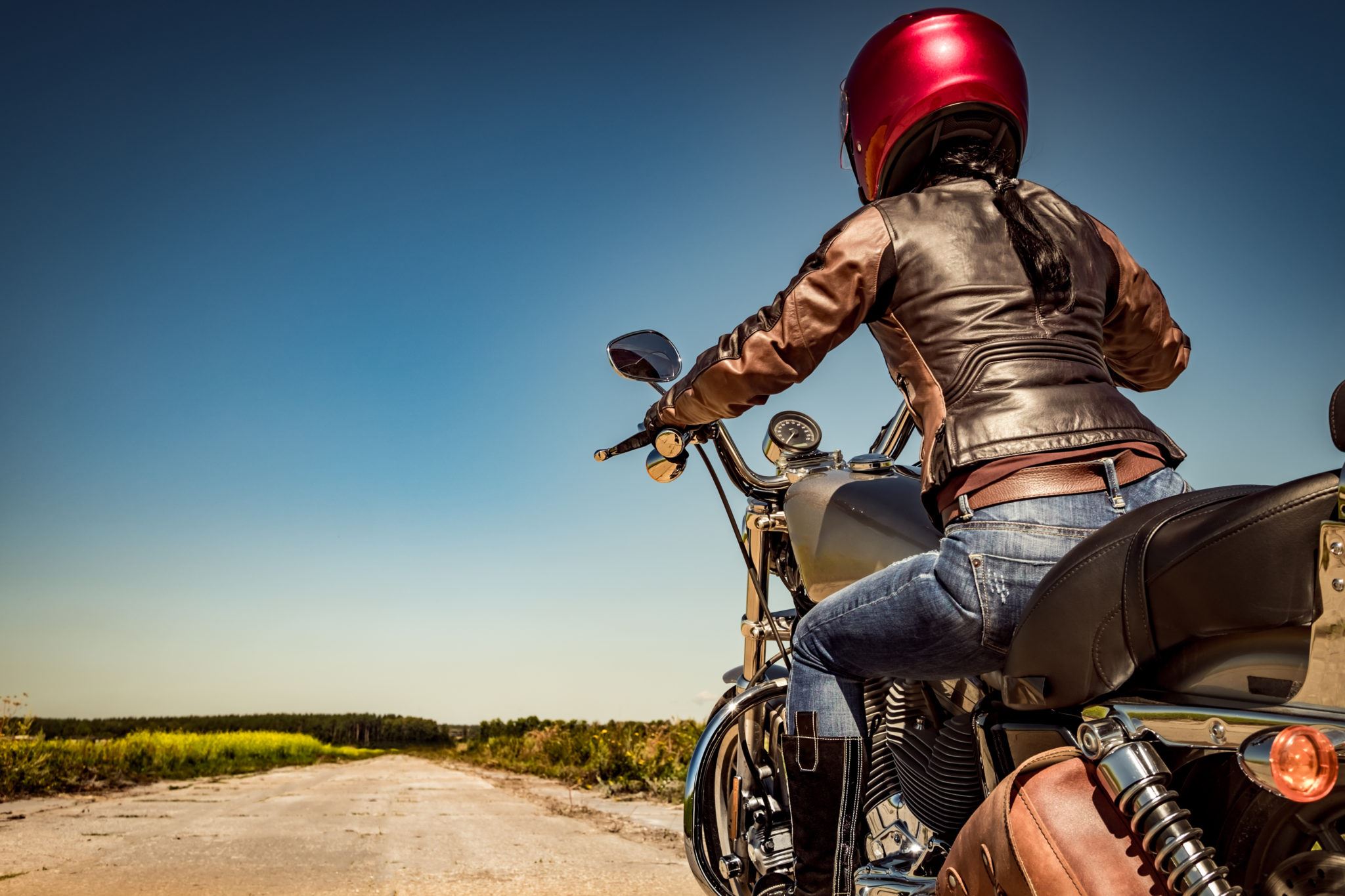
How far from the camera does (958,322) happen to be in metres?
1.82

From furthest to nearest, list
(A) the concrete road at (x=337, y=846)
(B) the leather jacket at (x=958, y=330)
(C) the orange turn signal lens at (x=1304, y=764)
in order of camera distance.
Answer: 1. (A) the concrete road at (x=337, y=846)
2. (B) the leather jacket at (x=958, y=330)
3. (C) the orange turn signal lens at (x=1304, y=764)

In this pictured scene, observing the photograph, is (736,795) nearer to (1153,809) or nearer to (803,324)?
(803,324)

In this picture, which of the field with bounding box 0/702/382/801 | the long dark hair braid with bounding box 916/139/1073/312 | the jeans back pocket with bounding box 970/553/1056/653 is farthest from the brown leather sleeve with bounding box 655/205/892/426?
the field with bounding box 0/702/382/801

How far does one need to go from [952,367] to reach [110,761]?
411 inches

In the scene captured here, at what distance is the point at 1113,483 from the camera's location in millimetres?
1630

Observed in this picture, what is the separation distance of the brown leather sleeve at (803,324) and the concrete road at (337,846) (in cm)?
240

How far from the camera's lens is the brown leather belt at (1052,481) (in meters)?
1.63

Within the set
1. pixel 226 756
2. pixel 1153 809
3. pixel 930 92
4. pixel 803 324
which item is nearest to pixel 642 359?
pixel 803 324

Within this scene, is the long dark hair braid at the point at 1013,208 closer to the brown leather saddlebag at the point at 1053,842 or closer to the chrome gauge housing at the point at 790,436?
the chrome gauge housing at the point at 790,436

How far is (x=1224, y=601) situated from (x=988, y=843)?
475mm

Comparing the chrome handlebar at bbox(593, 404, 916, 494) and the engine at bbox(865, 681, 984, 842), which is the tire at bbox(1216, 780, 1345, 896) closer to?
the engine at bbox(865, 681, 984, 842)

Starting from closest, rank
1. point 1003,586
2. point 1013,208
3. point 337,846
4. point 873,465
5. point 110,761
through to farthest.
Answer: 1. point 1003,586
2. point 1013,208
3. point 873,465
4. point 337,846
5. point 110,761

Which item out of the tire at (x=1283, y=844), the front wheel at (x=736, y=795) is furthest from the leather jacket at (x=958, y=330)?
the front wheel at (x=736, y=795)

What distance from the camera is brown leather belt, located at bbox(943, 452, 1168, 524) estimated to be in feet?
5.36
